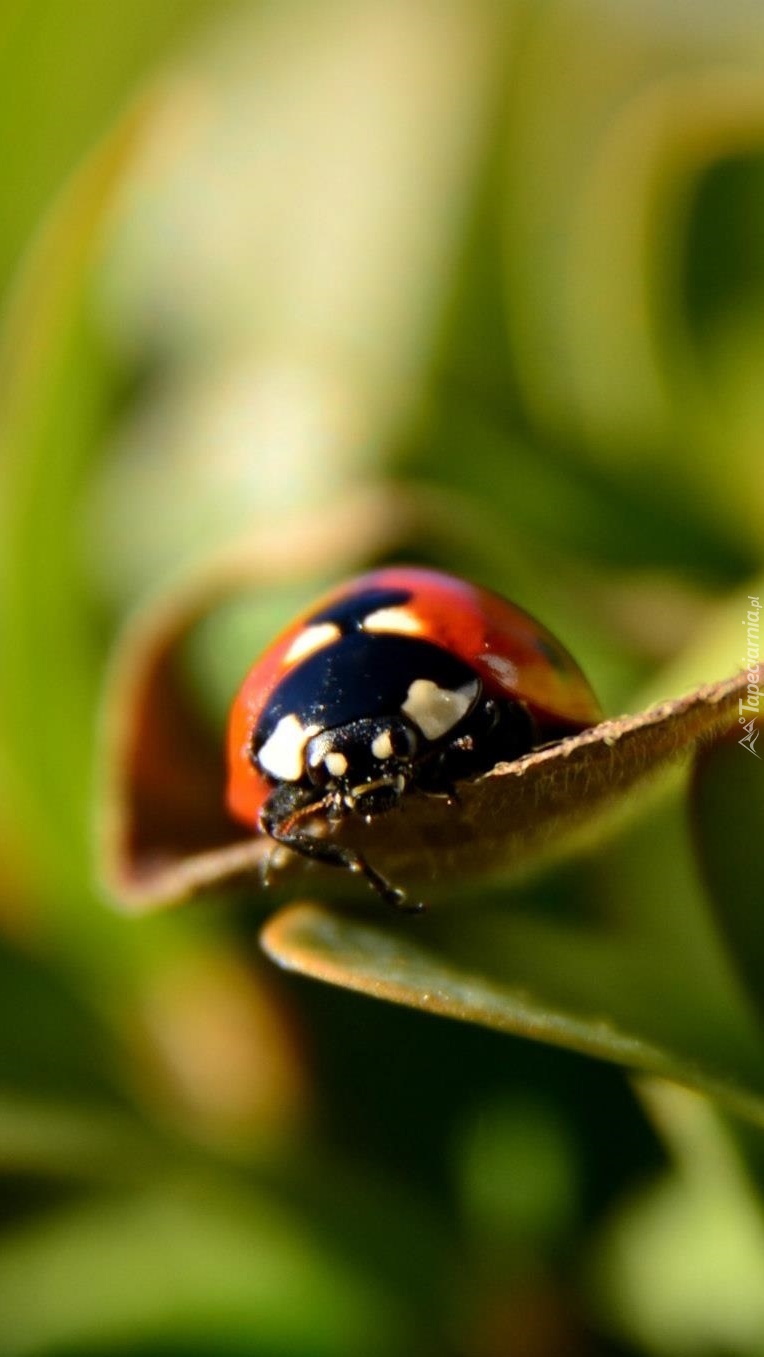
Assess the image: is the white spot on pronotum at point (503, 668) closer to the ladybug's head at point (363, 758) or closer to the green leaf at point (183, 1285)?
the ladybug's head at point (363, 758)

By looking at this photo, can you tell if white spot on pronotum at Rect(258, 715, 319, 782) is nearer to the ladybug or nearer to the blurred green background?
the ladybug

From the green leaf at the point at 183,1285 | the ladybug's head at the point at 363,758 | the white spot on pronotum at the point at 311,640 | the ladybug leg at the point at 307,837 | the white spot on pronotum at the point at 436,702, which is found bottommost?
the green leaf at the point at 183,1285

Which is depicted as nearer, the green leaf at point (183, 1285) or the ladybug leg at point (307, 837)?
the ladybug leg at point (307, 837)

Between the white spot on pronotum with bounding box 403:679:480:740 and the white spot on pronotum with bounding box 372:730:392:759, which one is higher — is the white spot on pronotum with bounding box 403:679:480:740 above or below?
above

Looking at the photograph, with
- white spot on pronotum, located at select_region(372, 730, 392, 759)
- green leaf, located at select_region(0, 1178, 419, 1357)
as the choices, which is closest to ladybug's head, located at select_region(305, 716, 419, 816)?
white spot on pronotum, located at select_region(372, 730, 392, 759)

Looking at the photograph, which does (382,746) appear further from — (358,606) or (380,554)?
(380,554)

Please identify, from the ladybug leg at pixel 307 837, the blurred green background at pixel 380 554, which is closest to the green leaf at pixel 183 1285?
the blurred green background at pixel 380 554

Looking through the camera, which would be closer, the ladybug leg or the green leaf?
the ladybug leg

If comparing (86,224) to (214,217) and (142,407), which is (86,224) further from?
(214,217)
